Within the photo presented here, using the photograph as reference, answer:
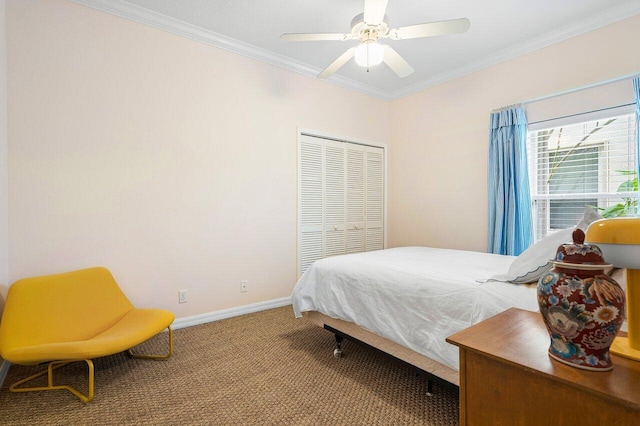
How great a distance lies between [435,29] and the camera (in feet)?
6.93

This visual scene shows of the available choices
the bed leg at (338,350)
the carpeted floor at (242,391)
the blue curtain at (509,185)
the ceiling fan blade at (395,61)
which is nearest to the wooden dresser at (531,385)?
the carpeted floor at (242,391)

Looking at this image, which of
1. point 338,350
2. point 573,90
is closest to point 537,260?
point 338,350

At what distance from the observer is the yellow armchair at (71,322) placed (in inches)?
69.0

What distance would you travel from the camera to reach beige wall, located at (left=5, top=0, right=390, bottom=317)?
232 cm

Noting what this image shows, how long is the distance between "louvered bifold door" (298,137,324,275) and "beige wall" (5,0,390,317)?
12 centimetres

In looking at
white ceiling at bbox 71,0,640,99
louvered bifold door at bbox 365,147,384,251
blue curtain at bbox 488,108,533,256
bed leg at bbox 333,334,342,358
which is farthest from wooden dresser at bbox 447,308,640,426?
louvered bifold door at bbox 365,147,384,251

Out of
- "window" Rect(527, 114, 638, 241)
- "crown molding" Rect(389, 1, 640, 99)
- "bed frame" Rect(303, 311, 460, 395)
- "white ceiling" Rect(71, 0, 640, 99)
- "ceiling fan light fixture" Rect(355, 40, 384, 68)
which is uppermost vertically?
"white ceiling" Rect(71, 0, 640, 99)

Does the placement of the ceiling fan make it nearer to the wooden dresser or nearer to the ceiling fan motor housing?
the ceiling fan motor housing

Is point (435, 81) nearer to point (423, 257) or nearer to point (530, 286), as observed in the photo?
point (423, 257)

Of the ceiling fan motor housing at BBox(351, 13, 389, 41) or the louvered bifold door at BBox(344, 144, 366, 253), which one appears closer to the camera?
the ceiling fan motor housing at BBox(351, 13, 389, 41)

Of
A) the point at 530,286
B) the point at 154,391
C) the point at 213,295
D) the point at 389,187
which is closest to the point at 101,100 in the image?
the point at 213,295

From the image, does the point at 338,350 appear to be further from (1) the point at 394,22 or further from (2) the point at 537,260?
(1) the point at 394,22

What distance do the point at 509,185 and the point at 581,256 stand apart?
110 inches

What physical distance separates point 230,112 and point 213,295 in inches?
73.9
